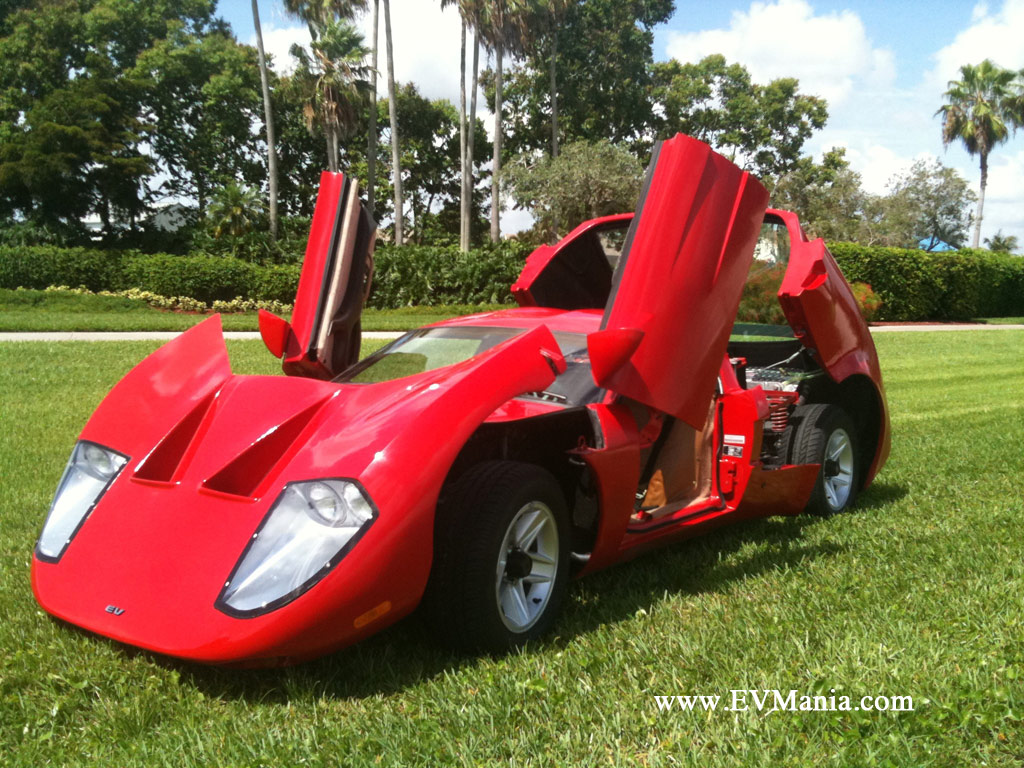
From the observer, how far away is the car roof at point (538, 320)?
184 inches

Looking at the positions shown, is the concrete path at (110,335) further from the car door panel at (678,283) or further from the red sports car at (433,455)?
the car door panel at (678,283)

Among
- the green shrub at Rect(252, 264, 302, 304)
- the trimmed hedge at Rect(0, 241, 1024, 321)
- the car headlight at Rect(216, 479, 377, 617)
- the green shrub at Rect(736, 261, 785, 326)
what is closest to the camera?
→ the car headlight at Rect(216, 479, 377, 617)

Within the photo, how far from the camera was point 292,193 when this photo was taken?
47031 millimetres

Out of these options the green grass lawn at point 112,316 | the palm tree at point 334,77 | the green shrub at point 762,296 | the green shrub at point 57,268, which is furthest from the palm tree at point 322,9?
the green shrub at point 762,296

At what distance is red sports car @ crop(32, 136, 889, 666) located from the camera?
9.36 ft

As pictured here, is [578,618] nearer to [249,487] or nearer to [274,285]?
[249,487]

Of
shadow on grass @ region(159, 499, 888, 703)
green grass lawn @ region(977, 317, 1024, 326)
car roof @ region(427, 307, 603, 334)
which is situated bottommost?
shadow on grass @ region(159, 499, 888, 703)

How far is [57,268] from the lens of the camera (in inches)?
1149

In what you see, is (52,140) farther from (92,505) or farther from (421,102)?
(92,505)

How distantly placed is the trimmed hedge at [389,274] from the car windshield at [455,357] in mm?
23988

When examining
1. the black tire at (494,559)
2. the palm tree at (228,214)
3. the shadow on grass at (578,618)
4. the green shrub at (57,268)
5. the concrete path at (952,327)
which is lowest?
the shadow on grass at (578,618)

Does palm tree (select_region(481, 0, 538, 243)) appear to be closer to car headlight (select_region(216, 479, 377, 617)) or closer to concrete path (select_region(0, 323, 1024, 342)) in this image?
concrete path (select_region(0, 323, 1024, 342))

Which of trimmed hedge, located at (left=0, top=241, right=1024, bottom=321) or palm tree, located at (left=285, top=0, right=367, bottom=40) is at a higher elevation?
palm tree, located at (left=285, top=0, right=367, bottom=40)

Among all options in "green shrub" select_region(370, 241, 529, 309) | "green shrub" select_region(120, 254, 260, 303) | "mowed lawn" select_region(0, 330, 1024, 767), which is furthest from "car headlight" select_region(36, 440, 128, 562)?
"green shrub" select_region(120, 254, 260, 303)
